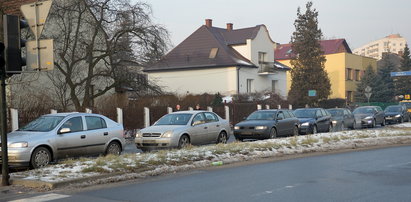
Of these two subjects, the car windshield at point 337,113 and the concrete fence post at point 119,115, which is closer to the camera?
the concrete fence post at point 119,115

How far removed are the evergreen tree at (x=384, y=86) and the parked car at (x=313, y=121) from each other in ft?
146

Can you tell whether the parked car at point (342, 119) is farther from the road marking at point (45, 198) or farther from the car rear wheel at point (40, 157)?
the road marking at point (45, 198)

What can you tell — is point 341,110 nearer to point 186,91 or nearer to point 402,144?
point 402,144

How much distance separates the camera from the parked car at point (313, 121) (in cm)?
2403

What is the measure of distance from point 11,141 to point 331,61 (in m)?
59.9

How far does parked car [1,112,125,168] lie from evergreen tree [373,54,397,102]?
58817 millimetres

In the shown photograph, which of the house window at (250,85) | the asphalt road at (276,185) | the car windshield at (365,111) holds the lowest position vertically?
the asphalt road at (276,185)

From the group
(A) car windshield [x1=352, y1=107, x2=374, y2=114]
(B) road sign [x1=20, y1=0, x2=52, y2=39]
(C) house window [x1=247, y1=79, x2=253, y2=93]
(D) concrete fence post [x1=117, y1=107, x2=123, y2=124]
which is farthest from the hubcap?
(C) house window [x1=247, y1=79, x2=253, y2=93]

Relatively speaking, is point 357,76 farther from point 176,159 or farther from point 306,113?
point 176,159

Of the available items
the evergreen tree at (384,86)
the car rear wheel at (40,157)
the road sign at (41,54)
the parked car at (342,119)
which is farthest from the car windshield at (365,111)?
the evergreen tree at (384,86)

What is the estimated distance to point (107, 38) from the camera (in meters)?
28.5

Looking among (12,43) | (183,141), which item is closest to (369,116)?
(183,141)

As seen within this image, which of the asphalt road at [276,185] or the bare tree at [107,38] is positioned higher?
the bare tree at [107,38]

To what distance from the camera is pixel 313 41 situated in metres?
53.8
